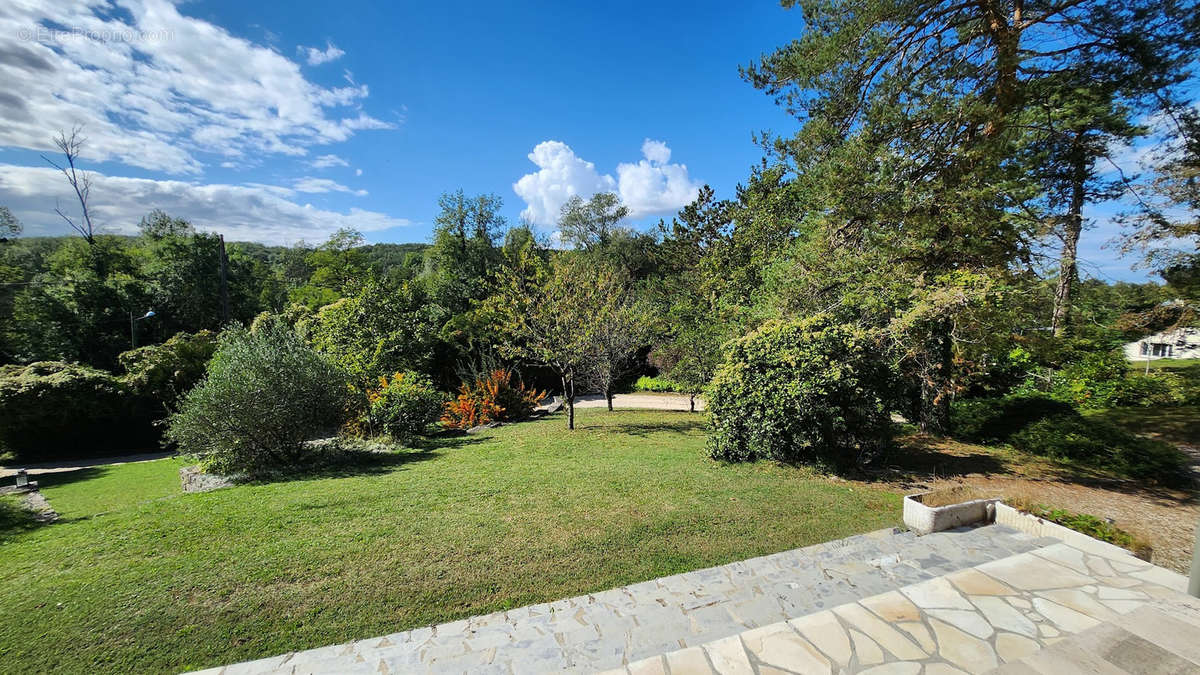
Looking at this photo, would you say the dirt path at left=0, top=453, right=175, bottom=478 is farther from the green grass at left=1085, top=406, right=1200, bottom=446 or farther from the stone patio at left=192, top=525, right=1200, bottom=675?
the green grass at left=1085, top=406, right=1200, bottom=446

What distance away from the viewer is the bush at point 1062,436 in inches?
255

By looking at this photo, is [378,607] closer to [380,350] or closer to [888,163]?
[888,163]

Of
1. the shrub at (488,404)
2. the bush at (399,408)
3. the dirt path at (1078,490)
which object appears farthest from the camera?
the shrub at (488,404)

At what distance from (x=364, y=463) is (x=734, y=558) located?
7652 millimetres

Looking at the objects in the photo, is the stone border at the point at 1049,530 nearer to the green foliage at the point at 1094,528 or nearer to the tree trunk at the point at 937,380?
the green foliage at the point at 1094,528

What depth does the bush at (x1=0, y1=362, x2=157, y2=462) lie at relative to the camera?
12586 mm

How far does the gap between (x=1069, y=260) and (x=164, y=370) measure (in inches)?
939

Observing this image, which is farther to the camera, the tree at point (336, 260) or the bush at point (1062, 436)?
the tree at point (336, 260)

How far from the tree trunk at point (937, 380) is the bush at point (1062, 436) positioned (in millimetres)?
368

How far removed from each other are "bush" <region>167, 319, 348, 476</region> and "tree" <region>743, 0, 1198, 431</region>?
10256 mm

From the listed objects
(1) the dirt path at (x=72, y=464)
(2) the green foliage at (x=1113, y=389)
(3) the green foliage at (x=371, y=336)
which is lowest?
(1) the dirt path at (x=72, y=464)

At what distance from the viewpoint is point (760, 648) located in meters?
2.95

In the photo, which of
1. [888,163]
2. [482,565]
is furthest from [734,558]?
[888,163]

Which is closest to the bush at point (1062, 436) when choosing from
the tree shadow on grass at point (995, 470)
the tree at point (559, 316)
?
the tree shadow on grass at point (995, 470)
